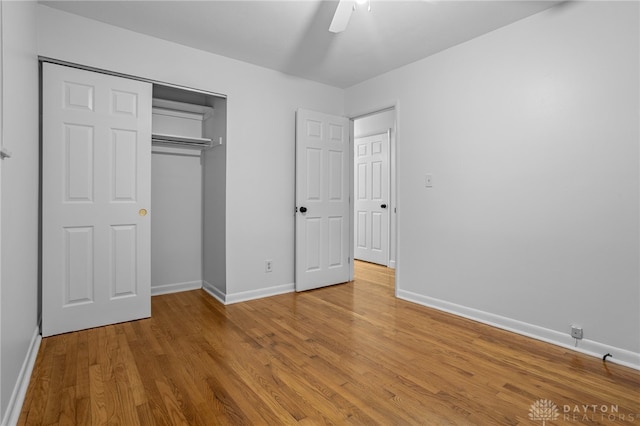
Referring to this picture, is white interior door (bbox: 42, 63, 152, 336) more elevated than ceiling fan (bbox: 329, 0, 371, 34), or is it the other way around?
ceiling fan (bbox: 329, 0, 371, 34)

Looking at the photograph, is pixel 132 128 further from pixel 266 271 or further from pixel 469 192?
pixel 469 192

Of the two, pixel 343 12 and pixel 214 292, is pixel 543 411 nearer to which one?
pixel 343 12

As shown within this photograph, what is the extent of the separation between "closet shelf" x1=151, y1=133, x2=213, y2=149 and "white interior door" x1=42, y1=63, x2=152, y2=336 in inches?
18.1

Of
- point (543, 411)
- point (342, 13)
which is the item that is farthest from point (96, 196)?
point (543, 411)

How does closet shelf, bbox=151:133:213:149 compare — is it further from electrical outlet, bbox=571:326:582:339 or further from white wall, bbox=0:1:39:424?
electrical outlet, bbox=571:326:582:339

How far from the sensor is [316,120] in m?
3.97

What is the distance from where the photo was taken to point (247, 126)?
11.7ft

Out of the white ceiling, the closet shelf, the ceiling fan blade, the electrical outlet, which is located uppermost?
the white ceiling

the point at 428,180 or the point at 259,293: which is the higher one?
the point at 428,180

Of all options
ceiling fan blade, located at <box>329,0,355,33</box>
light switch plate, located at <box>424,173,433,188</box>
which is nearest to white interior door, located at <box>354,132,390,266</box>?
light switch plate, located at <box>424,173,433,188</box>

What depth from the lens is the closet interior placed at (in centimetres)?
364

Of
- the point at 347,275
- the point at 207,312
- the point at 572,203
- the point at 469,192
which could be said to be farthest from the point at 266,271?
the point at 572,203

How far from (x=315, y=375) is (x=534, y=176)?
221cm

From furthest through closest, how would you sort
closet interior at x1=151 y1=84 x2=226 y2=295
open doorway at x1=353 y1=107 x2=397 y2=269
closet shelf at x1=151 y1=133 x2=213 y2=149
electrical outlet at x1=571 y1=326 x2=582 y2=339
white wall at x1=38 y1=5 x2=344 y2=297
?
open doorway at x1=353 y1=107 x2=397 y2=269
closet interior at x1=151 y1=84 x2=226 y2=295
closet shelf at x1=151 y1=133 x2=213 y2=149
white wall at x1=38 y1=5 x2=344 y2=297
electrical outlet at x1=571 y1=326 x2=582 y2=339
